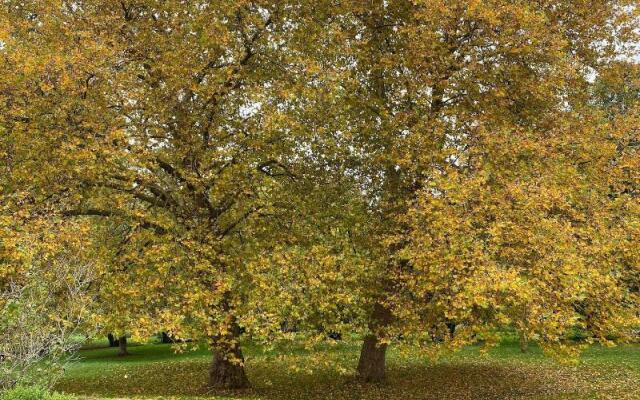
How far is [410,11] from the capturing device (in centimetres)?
1820

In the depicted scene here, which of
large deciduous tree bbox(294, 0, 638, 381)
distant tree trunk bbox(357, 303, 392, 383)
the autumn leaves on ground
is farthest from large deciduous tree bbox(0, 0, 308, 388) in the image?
distant tree trunk bbox(357, 303, 392, 383)

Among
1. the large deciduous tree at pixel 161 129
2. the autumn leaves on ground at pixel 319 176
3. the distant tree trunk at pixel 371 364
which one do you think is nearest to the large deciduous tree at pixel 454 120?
the autumn leaves on ground at pixel 319 176

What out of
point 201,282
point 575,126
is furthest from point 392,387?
point 575,126

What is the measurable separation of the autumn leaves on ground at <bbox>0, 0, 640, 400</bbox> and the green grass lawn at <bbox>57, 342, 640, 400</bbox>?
438mm

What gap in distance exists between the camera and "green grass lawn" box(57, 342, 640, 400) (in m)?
17.8

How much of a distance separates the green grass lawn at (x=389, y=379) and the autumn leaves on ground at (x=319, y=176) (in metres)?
0.44

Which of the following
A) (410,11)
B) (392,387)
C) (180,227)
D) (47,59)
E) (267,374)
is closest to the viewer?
(47,59)

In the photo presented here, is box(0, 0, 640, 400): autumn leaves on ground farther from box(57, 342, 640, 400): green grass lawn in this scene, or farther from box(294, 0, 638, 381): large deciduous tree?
box(57, 342, 640, 400): green grass lawn

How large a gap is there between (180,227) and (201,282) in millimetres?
1875

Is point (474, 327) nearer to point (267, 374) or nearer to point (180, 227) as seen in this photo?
point (180, 227)

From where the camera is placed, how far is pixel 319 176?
17688 mm

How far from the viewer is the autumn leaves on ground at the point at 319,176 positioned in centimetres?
1385

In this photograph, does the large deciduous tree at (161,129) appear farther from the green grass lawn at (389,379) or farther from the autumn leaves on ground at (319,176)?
the green grass lawn at (389,379)

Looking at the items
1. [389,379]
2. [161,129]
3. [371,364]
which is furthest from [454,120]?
[389,379]
